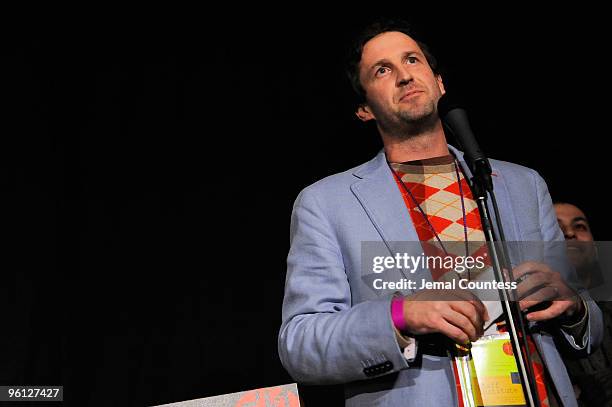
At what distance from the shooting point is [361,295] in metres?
1.57

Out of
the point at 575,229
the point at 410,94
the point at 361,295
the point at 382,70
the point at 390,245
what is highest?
the point at 382,70

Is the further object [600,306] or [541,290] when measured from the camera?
[600,306]

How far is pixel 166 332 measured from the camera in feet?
8.45

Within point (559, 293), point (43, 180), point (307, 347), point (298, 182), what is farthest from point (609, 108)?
point (43, 180)

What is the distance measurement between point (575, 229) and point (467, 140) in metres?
1.82

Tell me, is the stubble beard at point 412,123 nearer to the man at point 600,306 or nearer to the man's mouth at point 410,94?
the man's mouth at point 410,94

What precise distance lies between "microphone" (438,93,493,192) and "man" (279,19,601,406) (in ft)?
0.71

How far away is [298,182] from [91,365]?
46.0 inches

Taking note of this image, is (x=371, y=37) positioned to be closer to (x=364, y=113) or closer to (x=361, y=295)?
(x=364, y=113)

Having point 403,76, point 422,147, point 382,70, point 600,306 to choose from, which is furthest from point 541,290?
point 600,306

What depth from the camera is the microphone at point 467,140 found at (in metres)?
1.26

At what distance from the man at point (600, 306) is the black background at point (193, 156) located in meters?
0.08

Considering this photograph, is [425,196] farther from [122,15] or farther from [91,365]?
[122,15]

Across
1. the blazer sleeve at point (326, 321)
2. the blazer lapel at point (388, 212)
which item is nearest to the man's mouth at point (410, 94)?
the blazer lapel at point (388, 212)
